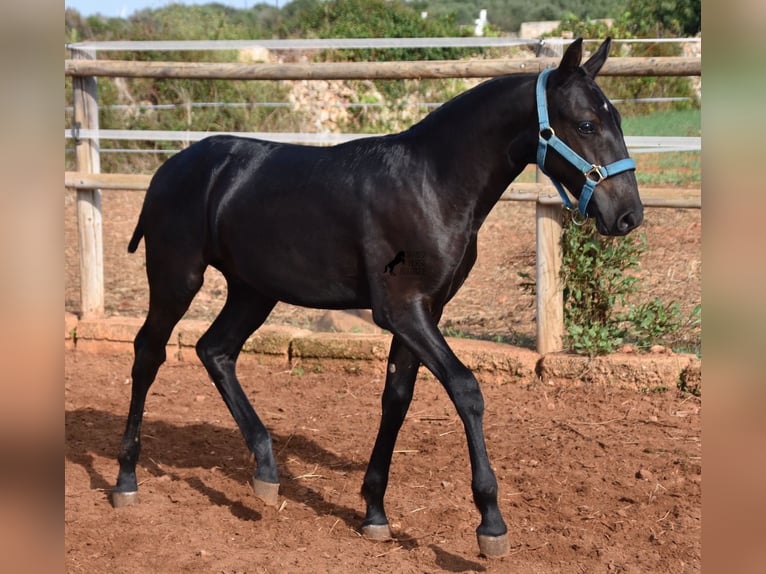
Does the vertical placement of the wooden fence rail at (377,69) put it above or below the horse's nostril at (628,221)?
above

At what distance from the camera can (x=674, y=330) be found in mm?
6414

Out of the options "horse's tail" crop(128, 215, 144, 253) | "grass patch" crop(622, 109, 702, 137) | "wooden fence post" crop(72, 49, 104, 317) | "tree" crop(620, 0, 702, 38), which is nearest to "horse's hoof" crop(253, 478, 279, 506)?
"horse's tail" crop(128, 215, 144, 253)

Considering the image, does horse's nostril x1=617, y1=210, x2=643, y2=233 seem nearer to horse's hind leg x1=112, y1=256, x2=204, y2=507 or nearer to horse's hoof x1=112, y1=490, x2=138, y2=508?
horse's hind leg x1=112, y1=256, x2=204, y2=507

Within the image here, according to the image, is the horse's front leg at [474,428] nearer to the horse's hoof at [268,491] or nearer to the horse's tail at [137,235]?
the horse's hoof at [268,491]

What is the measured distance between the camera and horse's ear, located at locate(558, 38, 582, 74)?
334 cm

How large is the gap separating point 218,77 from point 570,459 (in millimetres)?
3931

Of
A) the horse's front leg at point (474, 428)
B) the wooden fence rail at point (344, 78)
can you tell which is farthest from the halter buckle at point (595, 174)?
the wooden fence rail at point (344, 78)

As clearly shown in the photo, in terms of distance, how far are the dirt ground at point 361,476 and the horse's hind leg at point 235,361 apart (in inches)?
7.1

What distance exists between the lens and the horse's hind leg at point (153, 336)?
14.6ft

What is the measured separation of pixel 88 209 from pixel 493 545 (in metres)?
4.89

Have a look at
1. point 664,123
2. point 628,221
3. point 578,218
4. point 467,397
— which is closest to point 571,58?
point 628,221
